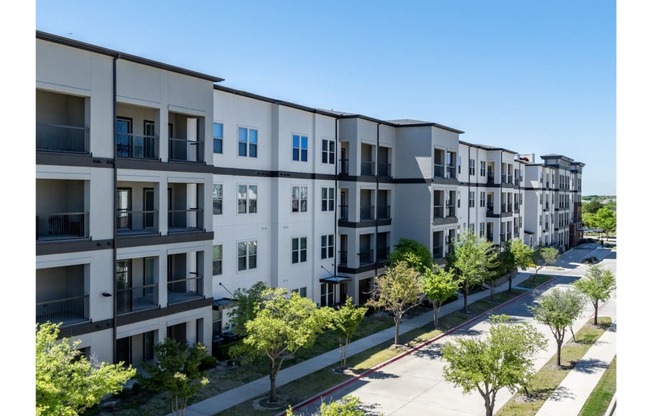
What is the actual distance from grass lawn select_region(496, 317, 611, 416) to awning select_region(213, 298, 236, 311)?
472 inches

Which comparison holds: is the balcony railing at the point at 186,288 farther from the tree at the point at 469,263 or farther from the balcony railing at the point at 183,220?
the tree at the point at 469,263

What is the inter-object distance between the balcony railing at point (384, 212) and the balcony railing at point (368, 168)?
270 cm

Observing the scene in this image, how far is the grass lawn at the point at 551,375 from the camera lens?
18.2m

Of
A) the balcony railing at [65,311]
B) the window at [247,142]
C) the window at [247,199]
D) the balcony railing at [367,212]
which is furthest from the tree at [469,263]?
the balcony railing at [65,311]

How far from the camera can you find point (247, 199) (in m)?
27.0

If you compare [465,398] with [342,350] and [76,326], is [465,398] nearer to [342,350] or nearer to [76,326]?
[342,350]

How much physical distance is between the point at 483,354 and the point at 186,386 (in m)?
9.09

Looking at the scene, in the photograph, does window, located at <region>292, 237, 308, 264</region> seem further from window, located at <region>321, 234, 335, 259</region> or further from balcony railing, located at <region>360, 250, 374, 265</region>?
balcony railing, located at <region>360, 250, 374, 265</region>

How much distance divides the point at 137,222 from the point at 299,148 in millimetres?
11069

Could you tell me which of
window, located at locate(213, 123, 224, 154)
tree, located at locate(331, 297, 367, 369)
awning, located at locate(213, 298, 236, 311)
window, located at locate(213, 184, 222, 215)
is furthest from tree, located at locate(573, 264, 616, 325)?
window, located at locate(213, 123, 224, 154)

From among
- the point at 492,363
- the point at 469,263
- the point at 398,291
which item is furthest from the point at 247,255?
the point at 469,263

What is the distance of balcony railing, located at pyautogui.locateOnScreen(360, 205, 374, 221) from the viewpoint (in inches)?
1397

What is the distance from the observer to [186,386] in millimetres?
15602
